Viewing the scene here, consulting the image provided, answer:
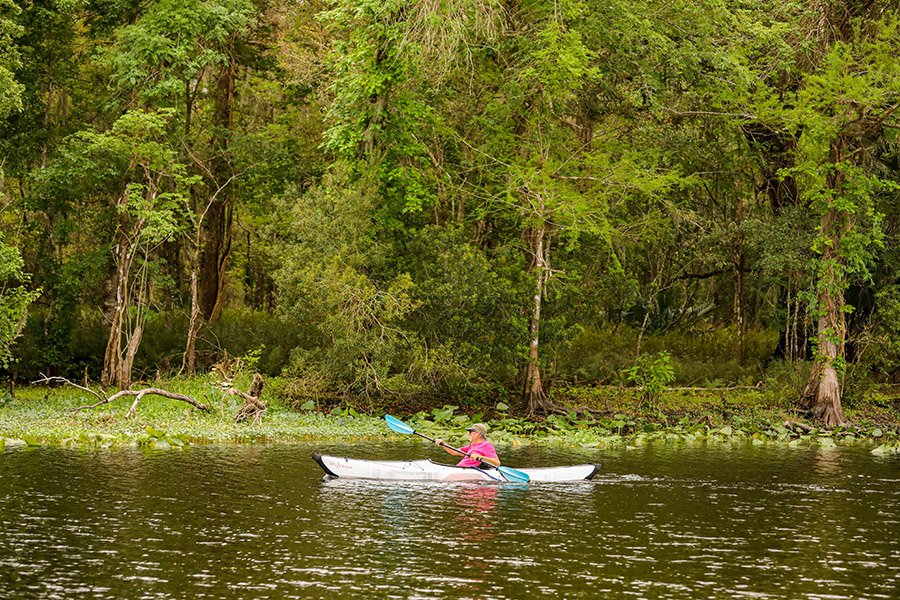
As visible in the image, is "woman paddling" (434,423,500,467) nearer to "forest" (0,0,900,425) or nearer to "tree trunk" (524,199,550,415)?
"forest" (0,0,900,425)

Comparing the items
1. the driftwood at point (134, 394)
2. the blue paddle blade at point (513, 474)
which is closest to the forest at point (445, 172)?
the driftwood at point (134, 394)

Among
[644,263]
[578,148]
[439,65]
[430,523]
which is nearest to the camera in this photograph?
[430,523]

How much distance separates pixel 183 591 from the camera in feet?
40.8

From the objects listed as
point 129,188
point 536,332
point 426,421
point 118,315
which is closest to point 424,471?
point 426,421

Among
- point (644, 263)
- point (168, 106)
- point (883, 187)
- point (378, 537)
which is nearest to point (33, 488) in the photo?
point (378, 537)

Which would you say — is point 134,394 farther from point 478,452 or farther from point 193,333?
point 478,452

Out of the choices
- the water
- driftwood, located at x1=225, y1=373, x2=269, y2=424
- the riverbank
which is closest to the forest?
the riverbank

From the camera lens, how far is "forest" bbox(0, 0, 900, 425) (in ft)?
104

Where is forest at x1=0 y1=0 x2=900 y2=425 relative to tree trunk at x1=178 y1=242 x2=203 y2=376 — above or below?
above

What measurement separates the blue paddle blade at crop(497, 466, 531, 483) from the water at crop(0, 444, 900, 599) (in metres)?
0.25

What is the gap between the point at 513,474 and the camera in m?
22.2

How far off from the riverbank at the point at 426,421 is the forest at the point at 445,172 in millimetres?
802

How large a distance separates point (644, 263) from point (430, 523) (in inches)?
1170

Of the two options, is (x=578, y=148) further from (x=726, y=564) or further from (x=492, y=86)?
(x=726, y=564)
